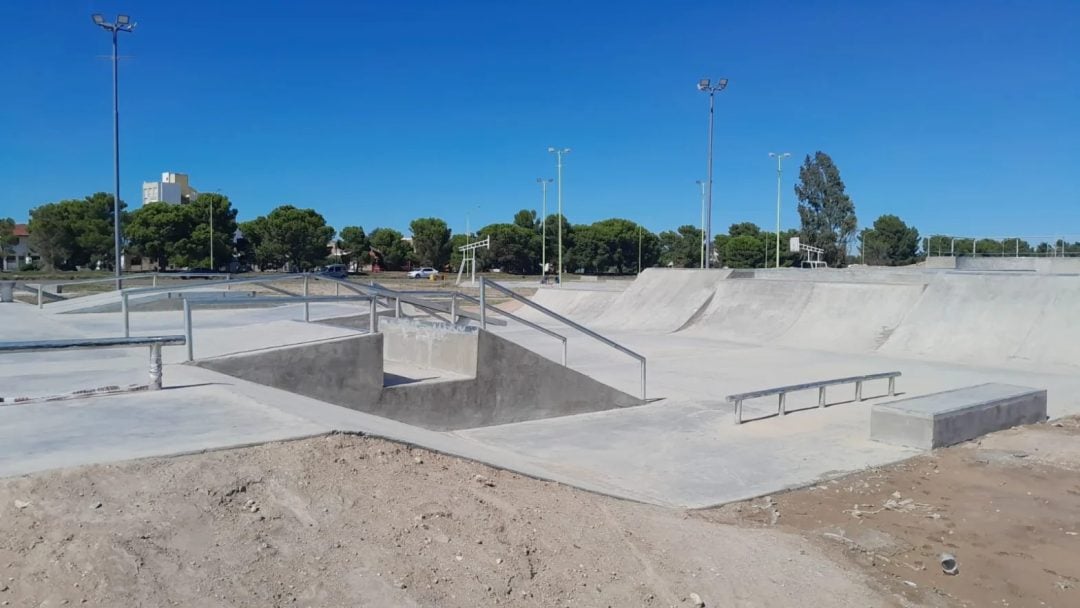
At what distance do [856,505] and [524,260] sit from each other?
78.6 metres

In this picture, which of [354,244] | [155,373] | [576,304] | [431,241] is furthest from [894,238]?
[155,373]

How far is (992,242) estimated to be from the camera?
4619cm

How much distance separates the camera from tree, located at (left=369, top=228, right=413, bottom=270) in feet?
284

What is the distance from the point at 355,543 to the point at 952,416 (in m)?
7.61

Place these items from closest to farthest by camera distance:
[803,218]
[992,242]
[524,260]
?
[992,242], [803,218], [524,260]

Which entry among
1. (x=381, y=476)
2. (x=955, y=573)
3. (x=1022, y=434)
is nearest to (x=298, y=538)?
(x=381, y=476)

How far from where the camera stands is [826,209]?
248ft

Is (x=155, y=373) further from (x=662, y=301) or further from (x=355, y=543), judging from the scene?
(x=662, y=301)

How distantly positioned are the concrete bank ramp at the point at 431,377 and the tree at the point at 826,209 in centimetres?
7083

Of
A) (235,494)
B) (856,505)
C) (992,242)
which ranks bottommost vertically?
(856,505)

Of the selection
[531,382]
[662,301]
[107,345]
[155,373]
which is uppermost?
[107,345]

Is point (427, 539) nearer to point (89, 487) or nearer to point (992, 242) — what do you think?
point (89, 487)

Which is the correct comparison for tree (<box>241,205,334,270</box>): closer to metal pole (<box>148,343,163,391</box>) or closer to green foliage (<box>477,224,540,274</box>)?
green foliage (<box>477,224,540,274</box>)

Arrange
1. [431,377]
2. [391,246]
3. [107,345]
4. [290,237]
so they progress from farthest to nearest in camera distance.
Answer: [391,246] < [290,237] < [431,377] < [107,345]
